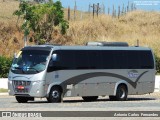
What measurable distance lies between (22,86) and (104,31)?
50434mm

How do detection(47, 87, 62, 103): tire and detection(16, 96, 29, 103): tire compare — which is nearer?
detection(47, 87, 62, 103): tire

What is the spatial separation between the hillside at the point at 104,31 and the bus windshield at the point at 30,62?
29.9 meters

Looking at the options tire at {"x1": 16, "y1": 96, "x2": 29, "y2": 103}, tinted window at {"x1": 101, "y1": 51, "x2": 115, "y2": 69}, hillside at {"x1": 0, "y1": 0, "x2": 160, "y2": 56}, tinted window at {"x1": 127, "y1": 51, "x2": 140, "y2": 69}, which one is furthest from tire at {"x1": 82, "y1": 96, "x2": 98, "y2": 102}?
hillside at {"x1": 0, "y1": 0, "x2": 160, "y2": 56}

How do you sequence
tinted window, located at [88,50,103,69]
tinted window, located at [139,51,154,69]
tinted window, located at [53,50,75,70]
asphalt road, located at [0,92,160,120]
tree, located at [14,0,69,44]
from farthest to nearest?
tree, located at [14,0,69,44] → tinted window, located at [139,51,154,69] → tinted window, located at [88,50,103,69] → tinted window, located at [53,50,75,70] → asphalt road, located at [0,92,160,120]

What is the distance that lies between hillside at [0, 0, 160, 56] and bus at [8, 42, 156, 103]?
28076 millimetres

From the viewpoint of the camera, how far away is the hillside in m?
70.8

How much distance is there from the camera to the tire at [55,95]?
33281 mm

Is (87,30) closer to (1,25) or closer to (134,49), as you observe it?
(1,25)

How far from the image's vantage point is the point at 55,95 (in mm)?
33406

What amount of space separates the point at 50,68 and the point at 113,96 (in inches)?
195

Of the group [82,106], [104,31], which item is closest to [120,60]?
[82,106]

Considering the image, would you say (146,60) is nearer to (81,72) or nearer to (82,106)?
(81,72)

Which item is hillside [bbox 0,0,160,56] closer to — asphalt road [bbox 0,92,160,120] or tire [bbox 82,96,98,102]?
tire [bbox 82,96,98,102]

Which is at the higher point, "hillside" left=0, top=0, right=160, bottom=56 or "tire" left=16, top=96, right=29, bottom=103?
"hillside" left=0, top=0, right=160, bottom=56
